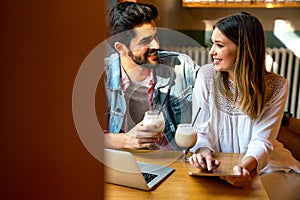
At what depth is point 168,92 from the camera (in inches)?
72.8

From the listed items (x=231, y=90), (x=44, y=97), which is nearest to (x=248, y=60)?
(x=231, y=90)

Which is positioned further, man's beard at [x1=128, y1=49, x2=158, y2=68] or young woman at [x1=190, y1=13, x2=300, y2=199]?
man's beard at [x1=128, y1=49, x2=158, y2=68]

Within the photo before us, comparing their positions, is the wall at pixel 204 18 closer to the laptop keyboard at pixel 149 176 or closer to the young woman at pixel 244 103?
the young woman at pixel 244 103

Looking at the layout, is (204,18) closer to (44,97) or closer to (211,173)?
(211,173)

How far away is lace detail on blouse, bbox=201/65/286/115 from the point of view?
1.63 meters

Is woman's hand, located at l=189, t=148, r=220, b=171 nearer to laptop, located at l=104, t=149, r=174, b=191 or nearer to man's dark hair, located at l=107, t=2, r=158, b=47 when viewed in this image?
laptop, located at l=104, t=149, r=174, b=191

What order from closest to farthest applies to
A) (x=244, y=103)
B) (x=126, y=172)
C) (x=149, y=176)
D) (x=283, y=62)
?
1. (x=126, y=172)
2. (x=149, y=176)
3. (x=244, y=103)
4. (x=283, y=62)

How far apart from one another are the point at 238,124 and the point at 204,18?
1.93m

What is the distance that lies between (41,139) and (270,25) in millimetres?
3212

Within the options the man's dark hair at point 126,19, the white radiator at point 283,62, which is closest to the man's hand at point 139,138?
the man's dark hair at point 126,19

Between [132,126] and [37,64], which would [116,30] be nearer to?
[132,126]

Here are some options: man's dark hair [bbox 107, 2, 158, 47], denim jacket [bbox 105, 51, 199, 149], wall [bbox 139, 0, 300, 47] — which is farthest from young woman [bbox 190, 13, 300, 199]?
wall [bbox 139, 0, 300, 47]

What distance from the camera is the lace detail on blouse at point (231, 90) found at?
64.1 inches

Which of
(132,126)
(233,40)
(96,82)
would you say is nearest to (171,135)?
(132,126)
